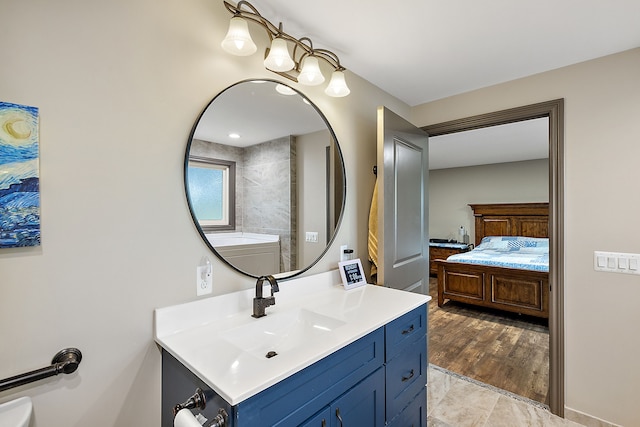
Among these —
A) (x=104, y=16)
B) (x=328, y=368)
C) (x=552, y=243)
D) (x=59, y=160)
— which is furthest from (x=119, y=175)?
(x=552, y=243)

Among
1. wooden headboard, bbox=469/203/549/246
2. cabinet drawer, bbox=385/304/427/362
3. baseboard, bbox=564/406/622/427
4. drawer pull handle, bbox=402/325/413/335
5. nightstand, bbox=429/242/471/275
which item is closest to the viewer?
cabinet drawer, bbox=385/304/427/362

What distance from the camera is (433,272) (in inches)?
237

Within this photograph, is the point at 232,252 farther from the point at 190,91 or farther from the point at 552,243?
the point at 552,243

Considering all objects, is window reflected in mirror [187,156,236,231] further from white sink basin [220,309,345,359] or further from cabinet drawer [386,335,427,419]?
cabinet drawer [386,335,427,419]

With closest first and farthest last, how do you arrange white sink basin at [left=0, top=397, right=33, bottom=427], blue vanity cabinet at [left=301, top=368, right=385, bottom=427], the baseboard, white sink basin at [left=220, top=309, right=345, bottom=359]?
white sink basin at [left=0, top=397, right=33, bottom=427]
blue vanity cabinet at [left=301, top=368, right=385, bottom=427]
white sink basin at [left=220, top=309, right=345, bottom=359]
the baseboard

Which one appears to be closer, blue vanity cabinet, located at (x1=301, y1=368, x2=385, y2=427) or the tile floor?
blue vanity cabinet, located at (x1=301, y1=368, x2=385, y2=427)

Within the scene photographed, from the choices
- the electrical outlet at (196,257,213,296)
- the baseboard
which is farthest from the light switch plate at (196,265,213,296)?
the baseboard

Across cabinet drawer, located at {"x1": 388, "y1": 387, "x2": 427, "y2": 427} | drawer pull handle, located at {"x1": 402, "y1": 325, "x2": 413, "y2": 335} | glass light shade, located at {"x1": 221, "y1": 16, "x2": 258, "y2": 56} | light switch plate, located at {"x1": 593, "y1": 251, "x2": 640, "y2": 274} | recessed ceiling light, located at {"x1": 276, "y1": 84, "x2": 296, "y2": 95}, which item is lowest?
cabinet drawer, located at {"x1": 388, "y1": 387, "x2": 427, "y2": 427}

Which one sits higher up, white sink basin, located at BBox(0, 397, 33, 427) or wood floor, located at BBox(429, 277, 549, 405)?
white sink basin, located at BBox(0, 397, 33, 427)

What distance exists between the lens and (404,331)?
4.75 feet

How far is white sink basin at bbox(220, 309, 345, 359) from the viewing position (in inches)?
A: 47.0

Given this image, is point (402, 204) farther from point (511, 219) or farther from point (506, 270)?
point (511, 219)

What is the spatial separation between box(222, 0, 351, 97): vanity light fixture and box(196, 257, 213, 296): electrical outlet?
0.92m

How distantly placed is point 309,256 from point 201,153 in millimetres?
822
